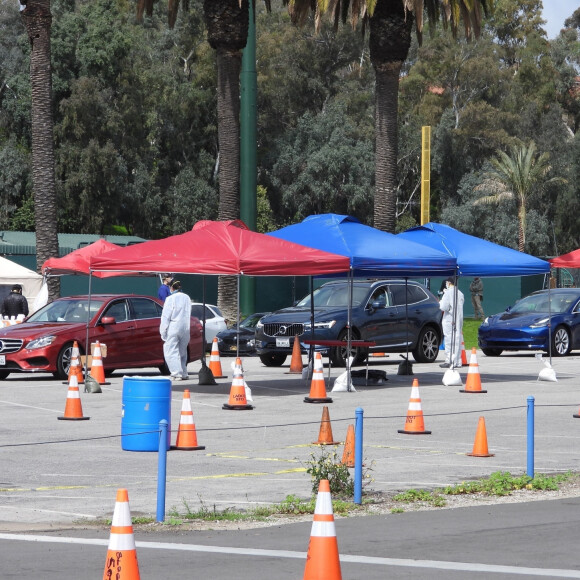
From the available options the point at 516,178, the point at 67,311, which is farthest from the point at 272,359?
the point at 516,178

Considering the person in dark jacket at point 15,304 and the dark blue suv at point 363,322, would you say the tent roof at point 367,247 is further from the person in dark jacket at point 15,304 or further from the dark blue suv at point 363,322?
the person in dark jacket at point 15,304

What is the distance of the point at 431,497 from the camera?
10.5 metres

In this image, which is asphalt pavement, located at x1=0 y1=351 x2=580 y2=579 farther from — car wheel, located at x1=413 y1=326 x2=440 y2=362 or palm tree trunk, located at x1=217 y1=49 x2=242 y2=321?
palm tree trunk, located at x1=217 y1=49 x2=242 y2=321

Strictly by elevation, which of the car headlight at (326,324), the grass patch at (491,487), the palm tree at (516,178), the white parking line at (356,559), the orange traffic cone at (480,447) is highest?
the palm tree at (516,178)

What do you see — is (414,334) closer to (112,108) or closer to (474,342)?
(474,342)

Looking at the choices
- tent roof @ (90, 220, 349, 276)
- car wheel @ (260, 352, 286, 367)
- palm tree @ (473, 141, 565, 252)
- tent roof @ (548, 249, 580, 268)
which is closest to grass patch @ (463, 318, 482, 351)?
tent roof @ (548, 249, 580, 268)

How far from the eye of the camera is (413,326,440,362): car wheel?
1089 inches

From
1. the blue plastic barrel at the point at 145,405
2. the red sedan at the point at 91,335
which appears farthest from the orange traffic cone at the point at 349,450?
the red sedan at the point at 91,335

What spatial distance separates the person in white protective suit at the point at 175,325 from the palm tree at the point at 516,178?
141 ft

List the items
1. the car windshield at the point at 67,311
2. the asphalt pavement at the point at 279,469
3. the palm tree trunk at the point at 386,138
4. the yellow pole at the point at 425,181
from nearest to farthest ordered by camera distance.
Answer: the asphalt pavement at the point at 279,469, the car windshield at the point at 67,311, the palm tree trunk at the point at 386,138, the yellow pole at the point at 425,181

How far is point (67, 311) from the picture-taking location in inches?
935

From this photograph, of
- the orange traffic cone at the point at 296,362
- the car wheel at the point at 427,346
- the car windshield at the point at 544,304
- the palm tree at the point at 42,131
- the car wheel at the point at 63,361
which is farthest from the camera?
the car windshield at the point at 544,304

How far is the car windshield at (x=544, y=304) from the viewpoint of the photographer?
3064 centimetres

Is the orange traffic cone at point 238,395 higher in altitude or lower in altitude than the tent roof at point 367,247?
lower
